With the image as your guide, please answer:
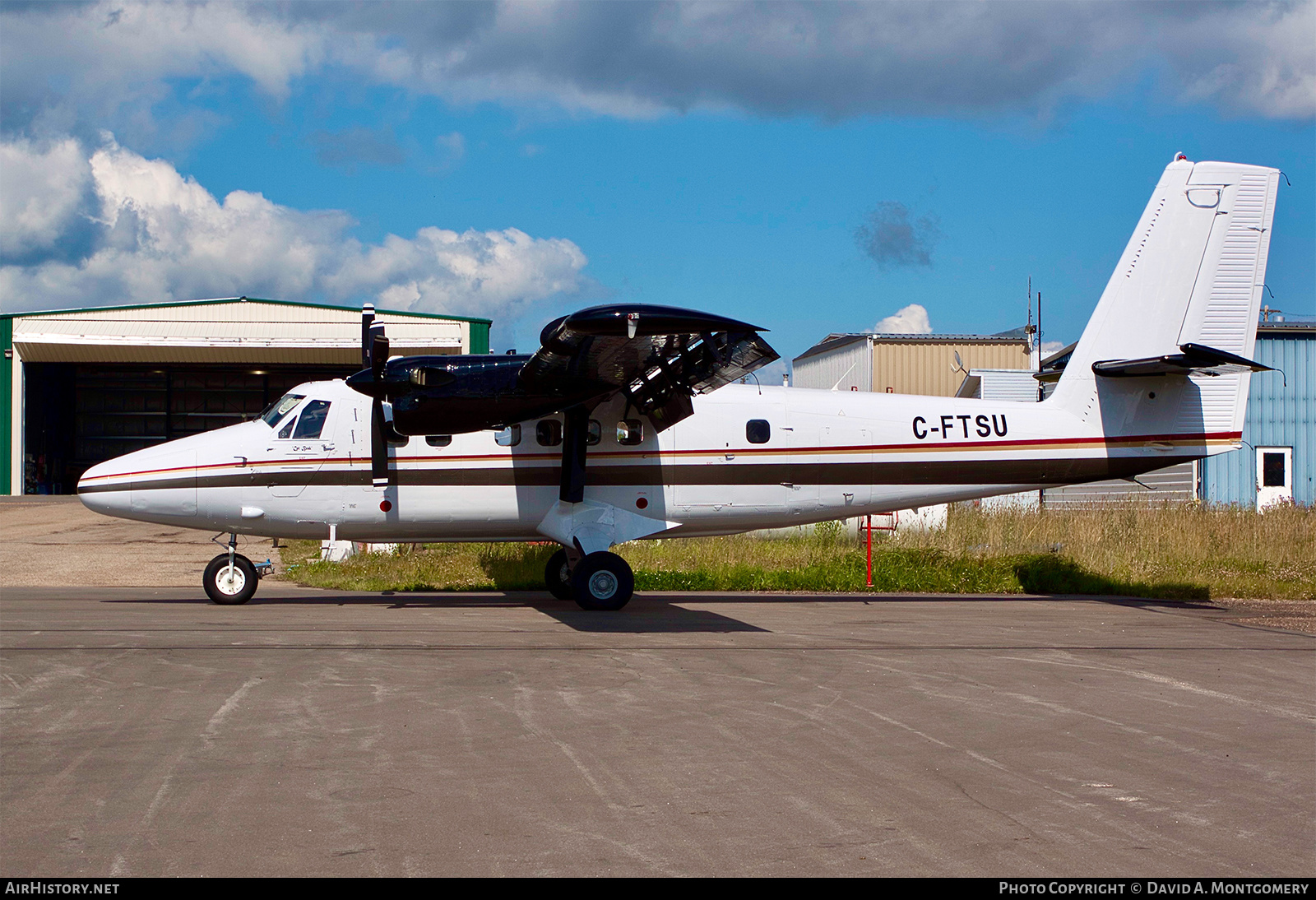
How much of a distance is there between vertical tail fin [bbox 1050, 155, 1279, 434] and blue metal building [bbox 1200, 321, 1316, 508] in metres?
17.0

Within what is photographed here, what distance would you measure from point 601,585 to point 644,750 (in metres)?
7.02

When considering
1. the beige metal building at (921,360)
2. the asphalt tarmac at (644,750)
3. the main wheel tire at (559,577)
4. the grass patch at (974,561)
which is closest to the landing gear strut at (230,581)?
the asphalt tarmac at (644,750)

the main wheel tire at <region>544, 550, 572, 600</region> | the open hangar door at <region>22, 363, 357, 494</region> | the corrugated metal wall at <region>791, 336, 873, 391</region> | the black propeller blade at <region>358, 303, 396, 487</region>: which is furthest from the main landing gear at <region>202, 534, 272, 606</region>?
the open hangar door at <region>22, 363, 357, 494</region>

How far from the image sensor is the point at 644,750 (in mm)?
6605

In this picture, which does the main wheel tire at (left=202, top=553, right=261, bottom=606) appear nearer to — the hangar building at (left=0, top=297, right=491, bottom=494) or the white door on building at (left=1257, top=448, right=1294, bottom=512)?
the hangar building at (left=0, top=297, right=491, bottom=494)

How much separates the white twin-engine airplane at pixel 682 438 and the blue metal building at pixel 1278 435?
17.3 m

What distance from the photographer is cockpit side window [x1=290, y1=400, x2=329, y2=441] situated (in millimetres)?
13945

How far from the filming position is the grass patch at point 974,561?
1728 cm

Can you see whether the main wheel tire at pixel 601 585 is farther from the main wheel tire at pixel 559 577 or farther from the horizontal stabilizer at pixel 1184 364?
the horizontal stabilizer at pixel 1184 364

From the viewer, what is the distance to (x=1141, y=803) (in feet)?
18.4

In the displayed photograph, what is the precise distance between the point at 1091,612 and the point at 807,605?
391cm

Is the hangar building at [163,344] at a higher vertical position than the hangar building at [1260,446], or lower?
higher
